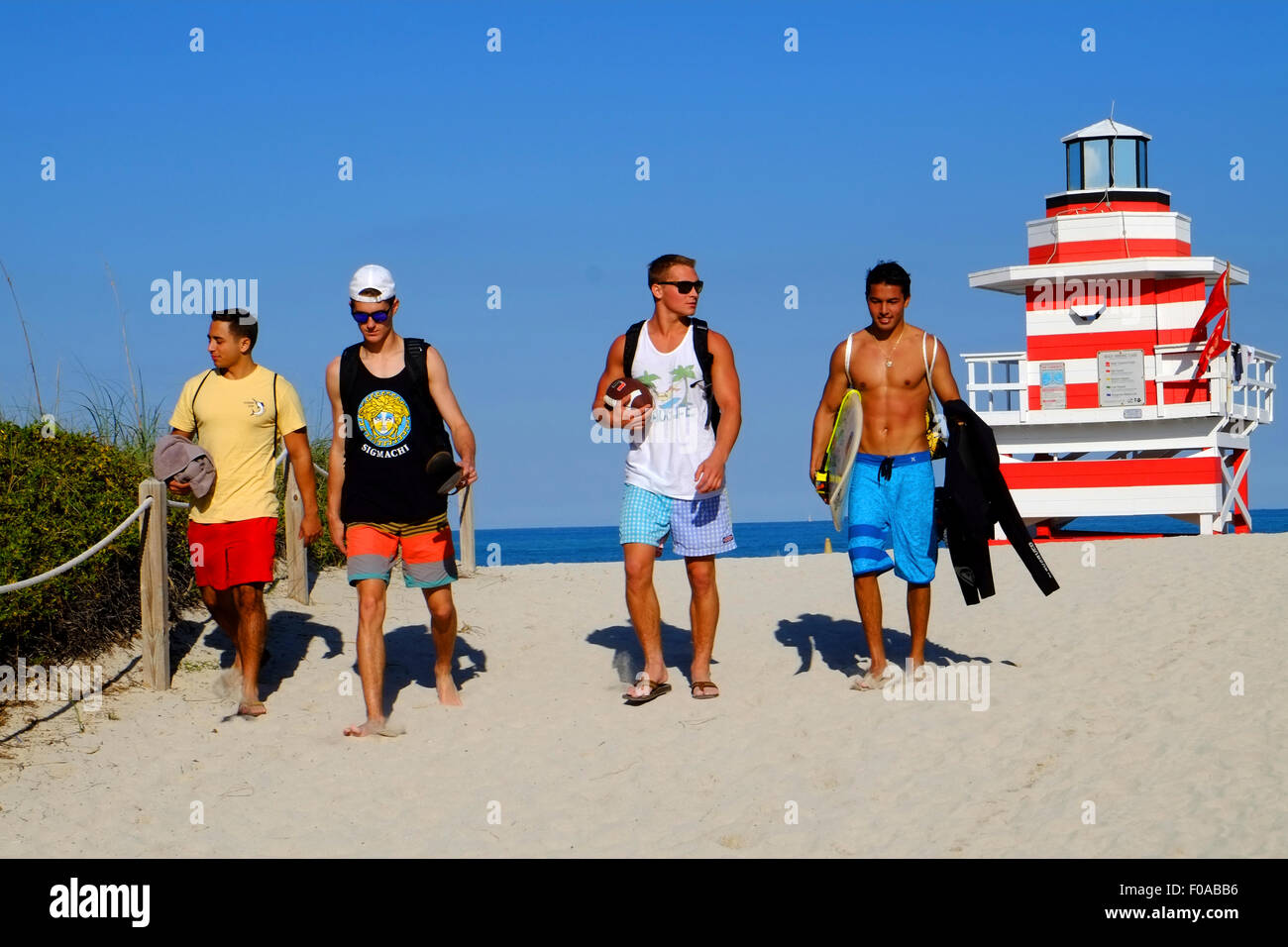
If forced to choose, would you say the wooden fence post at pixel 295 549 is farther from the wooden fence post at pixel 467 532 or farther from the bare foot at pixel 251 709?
the bare foot at pixel 251 709

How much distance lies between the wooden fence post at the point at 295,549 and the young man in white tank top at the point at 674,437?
378 centimetres

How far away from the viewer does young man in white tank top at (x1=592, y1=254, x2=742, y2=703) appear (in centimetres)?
764

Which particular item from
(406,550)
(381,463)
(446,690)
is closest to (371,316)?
(381,463)

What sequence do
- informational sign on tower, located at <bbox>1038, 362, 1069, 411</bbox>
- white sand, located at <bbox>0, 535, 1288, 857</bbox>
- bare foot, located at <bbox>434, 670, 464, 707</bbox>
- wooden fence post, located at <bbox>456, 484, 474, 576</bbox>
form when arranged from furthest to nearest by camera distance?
1. informational sign on tower, located at <bbox>1038, 362, 1069, 411</bbox>
2. wooden fence post, located at <bbox>456, 484, 474, 576</bbox>
3. bare foot, located at <bbox>434, 670, 464, 707</bbox>
4. white sand, located at <bbox>0, 535, 1288, 857</bbox>

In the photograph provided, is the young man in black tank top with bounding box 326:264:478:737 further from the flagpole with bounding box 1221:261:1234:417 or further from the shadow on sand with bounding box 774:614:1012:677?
the flagpole with bounding box 1221:261:1234:417

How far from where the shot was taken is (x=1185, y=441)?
66.8ft

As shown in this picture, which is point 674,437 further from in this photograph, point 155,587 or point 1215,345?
point 1215,345

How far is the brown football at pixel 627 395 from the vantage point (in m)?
7.55

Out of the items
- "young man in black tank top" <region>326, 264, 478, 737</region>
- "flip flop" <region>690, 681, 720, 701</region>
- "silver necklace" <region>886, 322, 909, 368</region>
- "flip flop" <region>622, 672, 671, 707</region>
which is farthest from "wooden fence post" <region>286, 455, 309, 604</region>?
"silver necklace" <region>886, 322, 909, 368</region>

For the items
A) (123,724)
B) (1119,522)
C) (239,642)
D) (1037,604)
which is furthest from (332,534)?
(1119,522)

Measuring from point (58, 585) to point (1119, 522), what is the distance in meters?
70.8

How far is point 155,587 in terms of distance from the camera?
26.7 ft

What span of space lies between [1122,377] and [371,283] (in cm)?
1562

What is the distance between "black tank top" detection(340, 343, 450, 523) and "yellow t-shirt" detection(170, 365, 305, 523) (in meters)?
0.57
